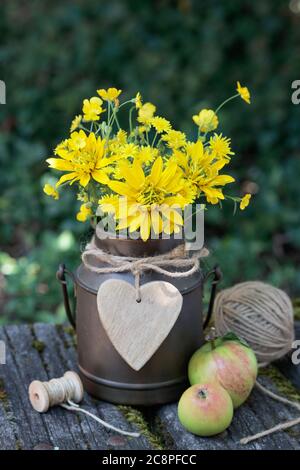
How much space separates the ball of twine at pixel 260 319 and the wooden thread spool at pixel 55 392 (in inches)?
15.5

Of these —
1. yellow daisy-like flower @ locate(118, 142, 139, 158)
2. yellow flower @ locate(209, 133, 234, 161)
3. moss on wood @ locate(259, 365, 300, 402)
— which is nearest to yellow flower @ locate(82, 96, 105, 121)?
yellow daisy-like flower @ locate(118, 142, 139, 158)

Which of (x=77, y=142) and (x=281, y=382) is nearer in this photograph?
(x=77, y=142)

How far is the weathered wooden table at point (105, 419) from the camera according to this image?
59.8 inches

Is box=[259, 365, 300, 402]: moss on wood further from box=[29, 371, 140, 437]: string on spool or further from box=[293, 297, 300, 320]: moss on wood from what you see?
box=[29, 371, 140, 437]: string on spool

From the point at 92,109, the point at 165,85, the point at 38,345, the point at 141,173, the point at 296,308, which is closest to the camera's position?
the point at 141,173

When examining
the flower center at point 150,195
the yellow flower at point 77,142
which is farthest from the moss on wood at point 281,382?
the yellow flower at point 77,142

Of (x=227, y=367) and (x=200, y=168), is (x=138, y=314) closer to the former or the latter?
(x=227, y=367)

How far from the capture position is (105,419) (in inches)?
63.4

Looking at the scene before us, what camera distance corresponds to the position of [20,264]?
321cm

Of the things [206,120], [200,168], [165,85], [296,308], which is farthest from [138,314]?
[165,85]

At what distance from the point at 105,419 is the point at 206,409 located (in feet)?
0.77

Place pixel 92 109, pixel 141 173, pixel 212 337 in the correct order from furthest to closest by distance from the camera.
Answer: pixel 212 337 → pixel 92 109 → pixel 141 173

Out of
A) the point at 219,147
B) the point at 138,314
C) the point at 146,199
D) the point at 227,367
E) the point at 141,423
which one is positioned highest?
the point at 219,147

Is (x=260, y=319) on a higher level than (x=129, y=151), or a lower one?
lower
